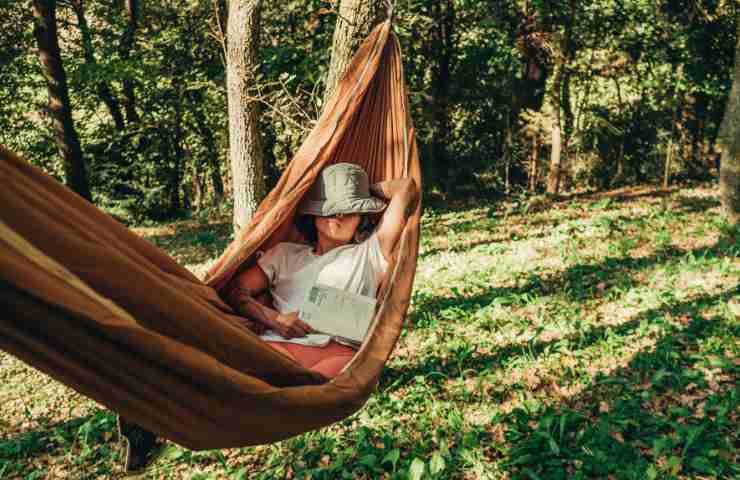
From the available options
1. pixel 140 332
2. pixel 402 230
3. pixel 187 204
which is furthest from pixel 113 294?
pixel 187 204

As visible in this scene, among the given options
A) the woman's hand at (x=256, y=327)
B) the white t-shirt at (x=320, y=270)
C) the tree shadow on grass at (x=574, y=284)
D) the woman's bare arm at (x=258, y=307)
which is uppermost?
the white t-shirt at (x=320, y=270)

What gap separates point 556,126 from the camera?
7395 mm

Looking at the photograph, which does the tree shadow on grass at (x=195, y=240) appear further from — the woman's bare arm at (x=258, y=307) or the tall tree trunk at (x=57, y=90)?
the woman's bare arm at (x=258, y=307)

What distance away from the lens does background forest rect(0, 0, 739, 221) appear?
8.34 meters

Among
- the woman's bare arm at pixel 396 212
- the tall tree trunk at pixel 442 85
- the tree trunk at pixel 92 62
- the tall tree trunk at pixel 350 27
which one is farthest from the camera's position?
the tall tree trunk at pixel 442 85

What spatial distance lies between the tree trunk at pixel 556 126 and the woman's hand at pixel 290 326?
6.03 metres

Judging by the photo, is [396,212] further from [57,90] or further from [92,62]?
[92,62]

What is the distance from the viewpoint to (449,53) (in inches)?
354

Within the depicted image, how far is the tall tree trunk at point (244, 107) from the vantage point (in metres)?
3.64

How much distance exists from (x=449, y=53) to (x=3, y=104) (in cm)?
760

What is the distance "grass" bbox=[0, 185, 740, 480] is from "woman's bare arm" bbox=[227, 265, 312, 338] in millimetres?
691

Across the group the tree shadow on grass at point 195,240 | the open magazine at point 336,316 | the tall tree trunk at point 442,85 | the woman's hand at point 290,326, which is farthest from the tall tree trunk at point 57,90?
the open magazine at point 336,316

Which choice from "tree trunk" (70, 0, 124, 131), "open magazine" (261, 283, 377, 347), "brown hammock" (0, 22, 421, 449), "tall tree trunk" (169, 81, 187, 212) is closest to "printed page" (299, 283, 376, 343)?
"open magazine" (261, 283, 377, 347)

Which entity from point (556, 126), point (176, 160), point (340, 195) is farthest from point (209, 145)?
point (340, 195)
